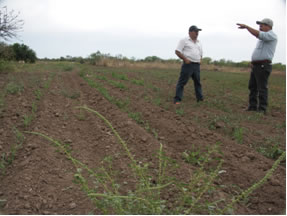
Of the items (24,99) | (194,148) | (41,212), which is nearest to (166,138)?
(194,148)

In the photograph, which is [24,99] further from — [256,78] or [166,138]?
[256,78]

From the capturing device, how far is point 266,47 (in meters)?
5.03

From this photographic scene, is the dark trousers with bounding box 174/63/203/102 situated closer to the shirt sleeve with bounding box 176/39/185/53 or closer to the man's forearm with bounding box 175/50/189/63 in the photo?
the man's forearm with bounding box 175/50/189/63

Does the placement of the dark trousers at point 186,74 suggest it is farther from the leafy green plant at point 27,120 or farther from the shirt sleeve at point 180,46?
the leafy green plant at point 27,120

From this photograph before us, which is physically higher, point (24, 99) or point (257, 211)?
point (24, 99)

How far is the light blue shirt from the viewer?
4832 millimetres

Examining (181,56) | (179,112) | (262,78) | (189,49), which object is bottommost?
(179,112)

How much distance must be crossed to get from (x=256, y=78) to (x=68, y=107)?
4.23 metres

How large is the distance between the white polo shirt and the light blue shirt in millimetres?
1295

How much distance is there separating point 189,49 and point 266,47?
164cm

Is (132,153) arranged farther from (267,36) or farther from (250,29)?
(267,36)

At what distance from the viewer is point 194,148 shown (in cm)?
329

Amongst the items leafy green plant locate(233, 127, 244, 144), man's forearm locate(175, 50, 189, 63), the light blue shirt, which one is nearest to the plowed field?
leafy green plant locate(233, 127, 244, 144)

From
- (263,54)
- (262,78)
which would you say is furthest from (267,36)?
(262,78)
